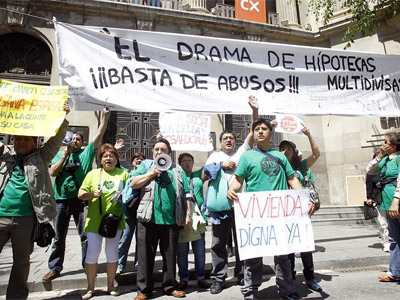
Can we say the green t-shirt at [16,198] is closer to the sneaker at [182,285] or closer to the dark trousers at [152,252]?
the dark trousers at [152,252]

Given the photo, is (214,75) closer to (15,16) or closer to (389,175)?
(389,175)

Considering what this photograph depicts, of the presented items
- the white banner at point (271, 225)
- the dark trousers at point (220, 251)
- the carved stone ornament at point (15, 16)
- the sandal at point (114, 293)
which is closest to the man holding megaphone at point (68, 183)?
the sandal at point (114, 293)

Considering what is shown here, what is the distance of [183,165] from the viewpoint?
15.3 feet

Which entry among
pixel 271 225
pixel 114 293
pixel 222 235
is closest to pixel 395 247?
pixel 271 225

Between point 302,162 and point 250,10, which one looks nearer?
point 302,162

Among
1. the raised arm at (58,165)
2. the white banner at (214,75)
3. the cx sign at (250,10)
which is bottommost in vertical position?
the raised arm at (58,165)

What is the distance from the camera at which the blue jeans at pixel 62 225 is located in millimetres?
3891

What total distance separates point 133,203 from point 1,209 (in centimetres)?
133

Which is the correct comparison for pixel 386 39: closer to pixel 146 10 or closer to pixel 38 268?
pixel 146 10

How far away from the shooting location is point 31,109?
3143 mm

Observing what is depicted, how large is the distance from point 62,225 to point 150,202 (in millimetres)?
1564

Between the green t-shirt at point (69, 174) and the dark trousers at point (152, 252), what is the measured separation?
1.29 metres

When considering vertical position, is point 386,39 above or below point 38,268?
above

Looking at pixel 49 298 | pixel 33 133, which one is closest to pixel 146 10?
pixel 33 133
